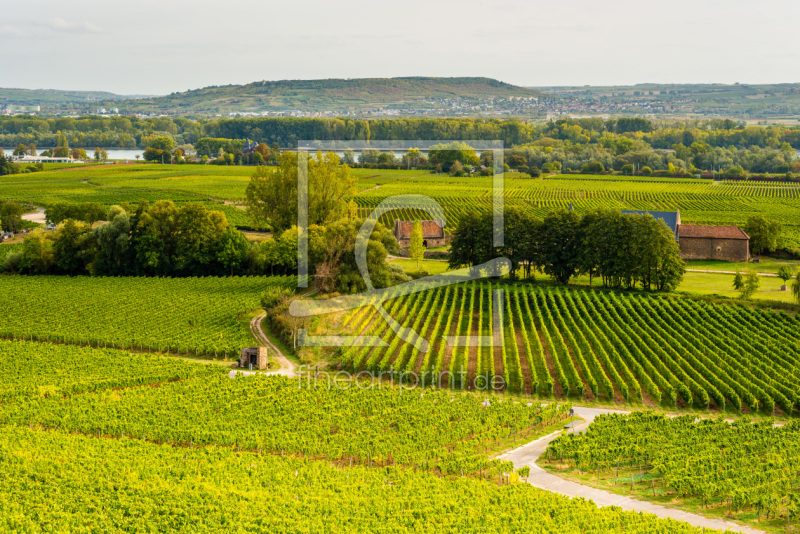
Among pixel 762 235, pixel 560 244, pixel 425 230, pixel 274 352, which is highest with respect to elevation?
pixel 560 244

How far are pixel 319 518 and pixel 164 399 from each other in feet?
47.7

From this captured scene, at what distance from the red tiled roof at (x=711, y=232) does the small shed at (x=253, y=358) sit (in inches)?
1933

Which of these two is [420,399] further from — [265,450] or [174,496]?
[174,496]

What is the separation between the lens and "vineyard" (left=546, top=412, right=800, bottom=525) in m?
24.8

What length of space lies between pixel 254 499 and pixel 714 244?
60308 millimetres

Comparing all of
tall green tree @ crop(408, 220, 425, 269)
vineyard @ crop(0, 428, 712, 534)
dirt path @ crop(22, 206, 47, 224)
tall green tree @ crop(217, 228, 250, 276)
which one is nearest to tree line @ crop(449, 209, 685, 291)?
tall green tree @ crop(408, 220, 425, 269)

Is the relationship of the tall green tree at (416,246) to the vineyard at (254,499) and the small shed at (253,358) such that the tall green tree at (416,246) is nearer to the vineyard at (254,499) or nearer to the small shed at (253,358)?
the small shed at (253,358)

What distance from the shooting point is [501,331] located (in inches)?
1838

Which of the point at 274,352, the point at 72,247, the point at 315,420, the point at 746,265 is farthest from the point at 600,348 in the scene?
the point at 72,247

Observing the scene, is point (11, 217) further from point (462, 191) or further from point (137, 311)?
point (462, 191)

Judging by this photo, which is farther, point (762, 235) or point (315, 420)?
point (762, 235)

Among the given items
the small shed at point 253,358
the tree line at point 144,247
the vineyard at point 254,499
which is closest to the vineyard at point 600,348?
the small shed at point 253,358

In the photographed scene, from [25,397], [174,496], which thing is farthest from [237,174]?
[174,496]

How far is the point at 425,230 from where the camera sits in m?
79.5
